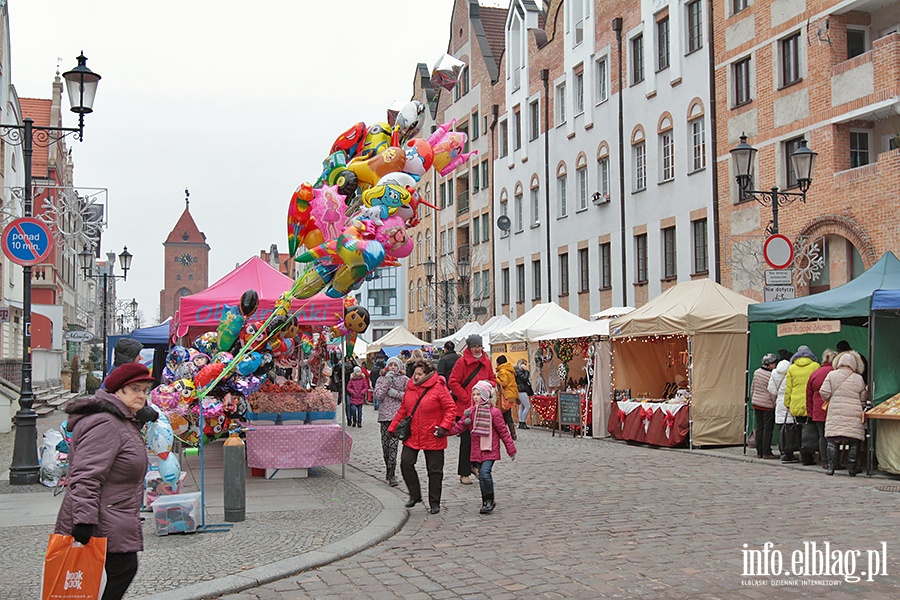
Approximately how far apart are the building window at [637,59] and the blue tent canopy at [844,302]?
1797 centimetres

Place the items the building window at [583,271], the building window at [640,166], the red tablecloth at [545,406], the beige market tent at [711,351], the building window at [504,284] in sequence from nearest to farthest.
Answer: the beige market tent at [711,351] < the red tablecloth at [545,406] < the building window at [640,166] < the building window at [583,271] < the building window at [504,284]

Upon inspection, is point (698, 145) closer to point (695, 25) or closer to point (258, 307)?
point (695, 25)

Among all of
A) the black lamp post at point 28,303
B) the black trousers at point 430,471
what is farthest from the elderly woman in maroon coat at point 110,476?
the black lamp post at point 28,303

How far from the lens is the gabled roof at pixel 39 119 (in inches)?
1873

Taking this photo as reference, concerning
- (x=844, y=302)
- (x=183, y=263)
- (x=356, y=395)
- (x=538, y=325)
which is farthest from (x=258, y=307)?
(x=183, y=263)

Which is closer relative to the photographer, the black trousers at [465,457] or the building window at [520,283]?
the black trousers at [465,457]

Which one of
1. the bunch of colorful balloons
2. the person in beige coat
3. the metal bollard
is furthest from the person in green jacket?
the metal bollard

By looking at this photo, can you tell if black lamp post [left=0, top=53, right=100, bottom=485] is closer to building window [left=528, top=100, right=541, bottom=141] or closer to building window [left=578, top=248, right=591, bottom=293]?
building window [left=578, top=248, right=591, bottom=293]

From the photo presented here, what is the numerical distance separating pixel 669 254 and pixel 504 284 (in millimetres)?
15324

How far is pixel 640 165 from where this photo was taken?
3303 centimetres

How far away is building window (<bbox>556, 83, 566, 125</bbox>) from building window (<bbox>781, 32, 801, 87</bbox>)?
559 inches

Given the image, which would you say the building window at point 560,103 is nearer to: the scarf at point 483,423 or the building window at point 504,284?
the building window at point 504,284

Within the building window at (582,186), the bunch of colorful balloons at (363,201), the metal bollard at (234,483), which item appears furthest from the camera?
the building window at (582,186)

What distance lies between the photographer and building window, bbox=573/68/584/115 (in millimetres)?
37469
